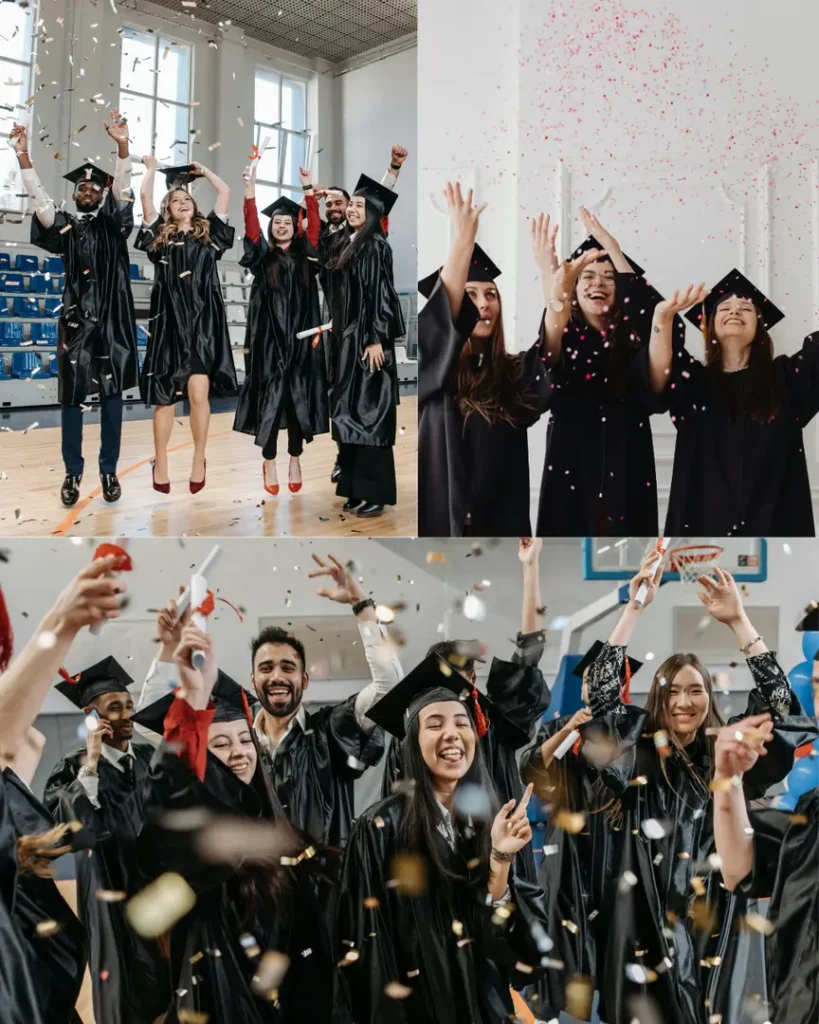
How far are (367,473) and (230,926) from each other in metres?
1.06

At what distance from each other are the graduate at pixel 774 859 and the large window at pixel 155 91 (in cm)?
175

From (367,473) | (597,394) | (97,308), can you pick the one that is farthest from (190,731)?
(597,394)

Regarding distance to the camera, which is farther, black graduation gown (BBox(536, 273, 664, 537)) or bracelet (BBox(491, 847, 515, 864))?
black graduation gown (BBox(536, 273, 664, 537))

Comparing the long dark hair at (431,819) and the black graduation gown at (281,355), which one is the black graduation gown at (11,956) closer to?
the long dark hair at (431,819)

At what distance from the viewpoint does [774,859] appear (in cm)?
187

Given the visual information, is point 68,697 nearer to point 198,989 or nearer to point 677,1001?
point 198,989

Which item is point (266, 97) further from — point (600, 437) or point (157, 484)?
point (600, 437)

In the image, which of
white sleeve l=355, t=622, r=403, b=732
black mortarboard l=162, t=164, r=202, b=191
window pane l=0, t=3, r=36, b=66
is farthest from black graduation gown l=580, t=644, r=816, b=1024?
window pane l=0, t=3, r=36, b=66

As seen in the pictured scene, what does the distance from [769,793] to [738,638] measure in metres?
0.29

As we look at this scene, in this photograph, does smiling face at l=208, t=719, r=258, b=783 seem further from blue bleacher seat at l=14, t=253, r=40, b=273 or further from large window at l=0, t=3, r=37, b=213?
large window at l=0, t=3, r=37, b=213

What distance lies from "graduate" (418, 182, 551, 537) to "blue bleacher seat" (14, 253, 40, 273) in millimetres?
891

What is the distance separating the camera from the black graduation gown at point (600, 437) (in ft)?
8.08

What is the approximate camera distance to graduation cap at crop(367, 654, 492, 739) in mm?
1844

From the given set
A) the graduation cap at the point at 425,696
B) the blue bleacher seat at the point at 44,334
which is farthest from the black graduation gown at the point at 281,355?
the graduation cap at the point at 425,696
